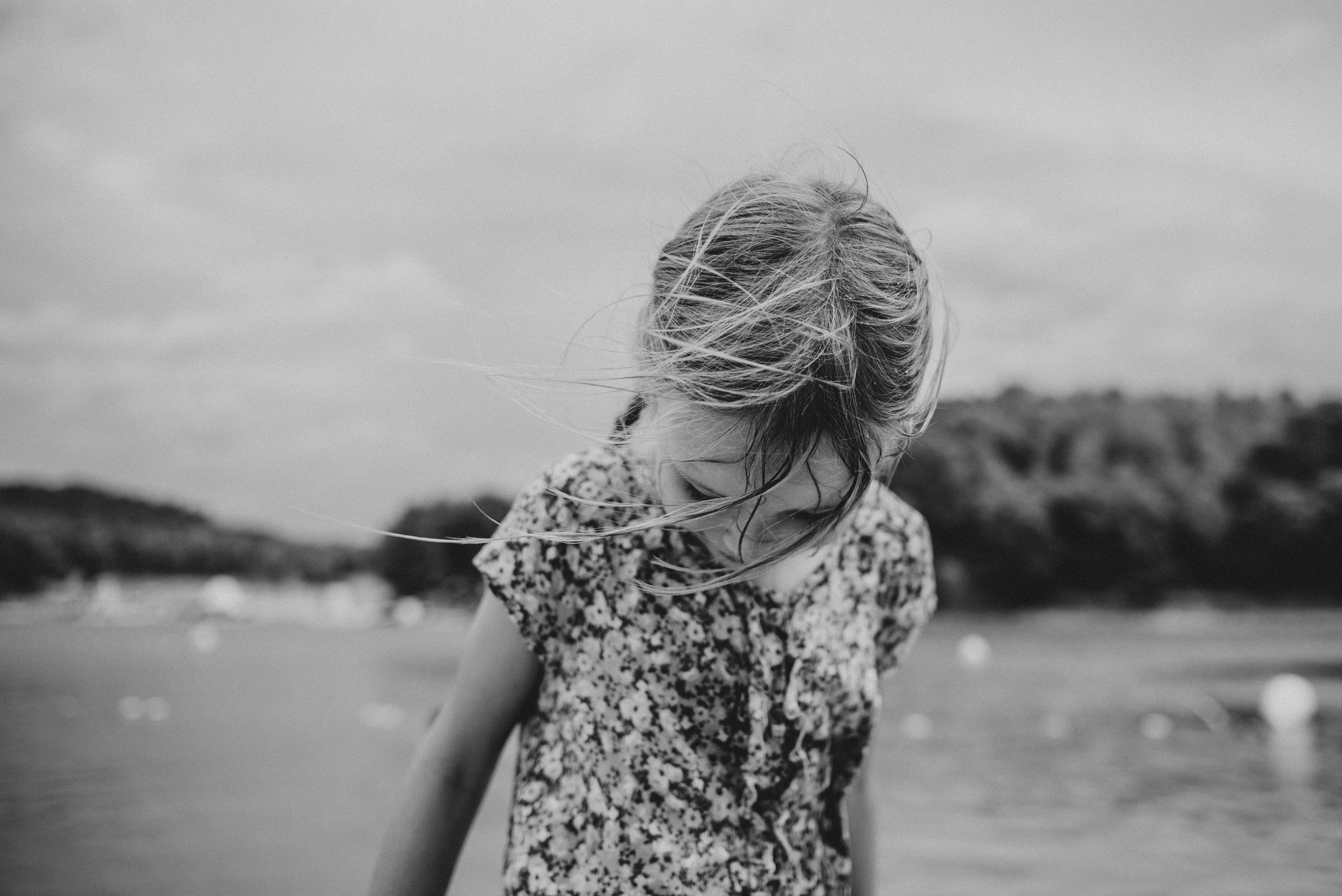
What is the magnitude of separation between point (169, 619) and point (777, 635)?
2641 cm

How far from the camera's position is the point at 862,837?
153 centimetres

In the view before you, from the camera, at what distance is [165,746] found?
5.35m

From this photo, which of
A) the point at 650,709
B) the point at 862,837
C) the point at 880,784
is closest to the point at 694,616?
the point at 650,709

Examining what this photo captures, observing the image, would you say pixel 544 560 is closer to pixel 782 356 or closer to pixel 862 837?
pixel 782 356

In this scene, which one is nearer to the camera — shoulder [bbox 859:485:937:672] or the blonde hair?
the blonde hair

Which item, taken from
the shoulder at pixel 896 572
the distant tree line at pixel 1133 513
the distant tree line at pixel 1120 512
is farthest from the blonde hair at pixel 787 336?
the distant tree line at pixel 1133 513

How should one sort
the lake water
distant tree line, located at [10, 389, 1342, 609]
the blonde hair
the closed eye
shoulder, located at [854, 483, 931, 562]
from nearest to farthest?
the blonde hair → the closed eye → shoulder, located at [854, 483, 931, 562] → the lake water → distant tree line, located at [10, 389, 1342, 609]

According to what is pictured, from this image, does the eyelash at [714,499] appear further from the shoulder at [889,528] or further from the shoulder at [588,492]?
the shoulder at [889,528]

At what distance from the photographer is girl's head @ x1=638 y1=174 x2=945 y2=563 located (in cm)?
110

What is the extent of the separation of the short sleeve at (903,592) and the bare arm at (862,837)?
0.17 metres

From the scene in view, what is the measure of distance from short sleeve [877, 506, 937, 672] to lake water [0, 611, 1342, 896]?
3.22ft

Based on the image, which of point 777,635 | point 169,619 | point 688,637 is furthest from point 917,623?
point 169,619

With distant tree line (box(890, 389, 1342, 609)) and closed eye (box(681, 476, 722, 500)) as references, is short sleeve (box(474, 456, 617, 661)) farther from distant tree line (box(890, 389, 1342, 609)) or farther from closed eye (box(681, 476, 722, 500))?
distant tree line (box(890, 389, 1342, 609))

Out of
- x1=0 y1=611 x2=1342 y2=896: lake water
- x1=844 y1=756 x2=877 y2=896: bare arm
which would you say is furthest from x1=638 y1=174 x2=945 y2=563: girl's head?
x1=0 y1=611 x2=1342 y2=896: lake water
